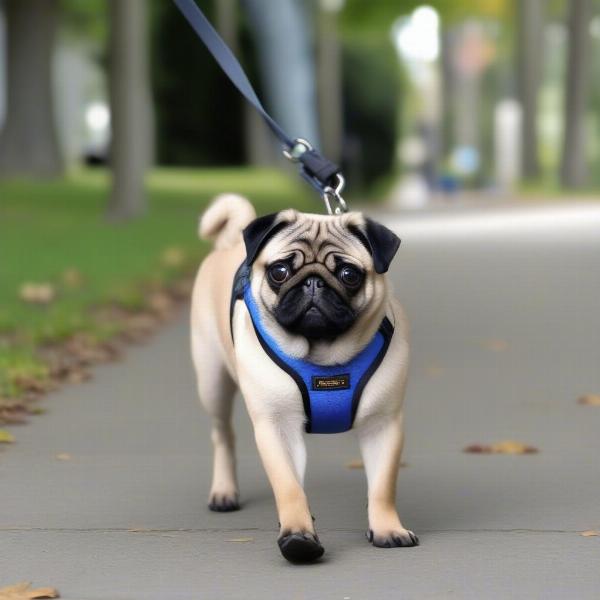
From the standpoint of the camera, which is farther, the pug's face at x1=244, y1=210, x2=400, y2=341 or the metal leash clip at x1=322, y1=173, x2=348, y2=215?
the metal leash clip at x1=322, y1=173, x2=348, y2=215

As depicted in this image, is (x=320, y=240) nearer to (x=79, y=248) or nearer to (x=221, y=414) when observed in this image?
(x=221, y=414)

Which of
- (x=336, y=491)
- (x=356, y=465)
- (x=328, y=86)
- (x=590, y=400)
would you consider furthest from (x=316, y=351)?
(x=328, y=86)

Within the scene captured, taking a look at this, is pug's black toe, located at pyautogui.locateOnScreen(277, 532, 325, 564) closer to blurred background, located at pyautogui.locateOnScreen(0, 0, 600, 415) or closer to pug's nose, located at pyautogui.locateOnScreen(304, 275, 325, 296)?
pug's nose, located at pyautogui.locateOnScreen(304, 275, 325, 296)

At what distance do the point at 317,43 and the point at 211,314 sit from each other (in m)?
39.3

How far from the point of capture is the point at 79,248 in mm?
17891

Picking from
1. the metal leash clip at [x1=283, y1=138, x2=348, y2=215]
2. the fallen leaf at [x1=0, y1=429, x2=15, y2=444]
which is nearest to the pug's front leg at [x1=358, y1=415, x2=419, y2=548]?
the metal leash clip at [x1=283, y1=138, x2=348, y2=215]

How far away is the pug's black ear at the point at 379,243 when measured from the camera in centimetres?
525

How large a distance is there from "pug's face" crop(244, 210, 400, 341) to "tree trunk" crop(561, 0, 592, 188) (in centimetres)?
3093

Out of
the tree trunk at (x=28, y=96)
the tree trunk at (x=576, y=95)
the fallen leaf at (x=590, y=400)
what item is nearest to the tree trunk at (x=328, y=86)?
the tree trunk at (x=576, y=95)

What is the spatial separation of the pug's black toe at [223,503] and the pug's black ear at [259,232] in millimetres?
1285

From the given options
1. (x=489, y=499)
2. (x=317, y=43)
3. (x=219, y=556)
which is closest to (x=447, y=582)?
(x=219, y=556)

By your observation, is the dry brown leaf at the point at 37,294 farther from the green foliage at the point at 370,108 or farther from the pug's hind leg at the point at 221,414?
the green foliage at the point at 370,108

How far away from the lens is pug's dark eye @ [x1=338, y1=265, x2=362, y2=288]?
521 cm

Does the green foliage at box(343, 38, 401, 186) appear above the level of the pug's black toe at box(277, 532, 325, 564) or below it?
below
